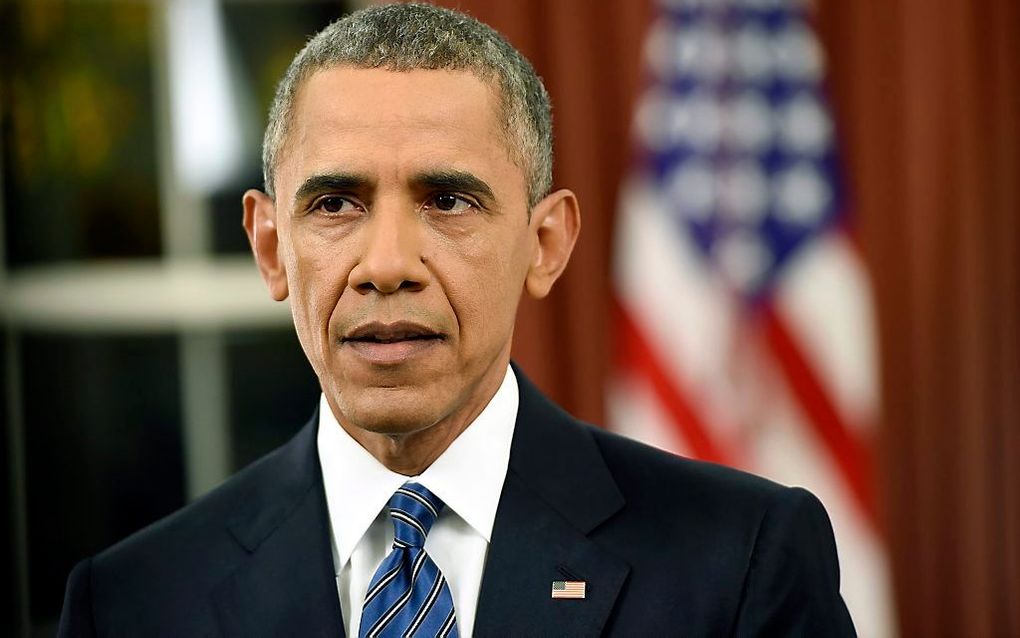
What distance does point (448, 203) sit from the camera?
1.59m

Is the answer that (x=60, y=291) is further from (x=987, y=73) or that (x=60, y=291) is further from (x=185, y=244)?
(x=987, y=73)

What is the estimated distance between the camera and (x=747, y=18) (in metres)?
3.71

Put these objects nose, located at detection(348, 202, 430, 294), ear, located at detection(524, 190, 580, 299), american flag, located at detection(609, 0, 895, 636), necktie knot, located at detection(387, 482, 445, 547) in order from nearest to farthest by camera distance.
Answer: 1. nose, located at detection(348, 202, 430, 294)
2. necktie knot, located at detection(387, 482, 445, 547)
3. ear, located at detection(524, 190, 580, 299)
4. american flag, located at detection(609, 0, 895, 636)

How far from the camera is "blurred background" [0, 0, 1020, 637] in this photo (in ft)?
12.0

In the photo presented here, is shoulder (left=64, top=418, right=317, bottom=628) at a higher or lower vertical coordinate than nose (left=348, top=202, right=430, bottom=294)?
lower

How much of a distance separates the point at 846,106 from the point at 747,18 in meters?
0.37

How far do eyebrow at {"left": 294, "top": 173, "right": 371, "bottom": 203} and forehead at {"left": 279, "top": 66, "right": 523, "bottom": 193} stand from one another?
0.01m

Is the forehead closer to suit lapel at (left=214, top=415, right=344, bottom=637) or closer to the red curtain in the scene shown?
suit lapel at (left=214, top=415, right=344, bottom=637)

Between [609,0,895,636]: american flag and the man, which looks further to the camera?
[609,0,895,636]: american flag

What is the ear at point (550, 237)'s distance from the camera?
176 centimetres

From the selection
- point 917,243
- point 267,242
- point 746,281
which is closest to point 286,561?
point 267,242

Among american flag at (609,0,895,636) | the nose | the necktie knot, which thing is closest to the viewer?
the nose

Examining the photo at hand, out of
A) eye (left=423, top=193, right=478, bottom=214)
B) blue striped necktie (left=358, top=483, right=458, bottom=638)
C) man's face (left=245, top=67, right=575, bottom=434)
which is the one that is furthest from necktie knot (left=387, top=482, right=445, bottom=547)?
eye (left=423, top=193, right=478, bottom=214)

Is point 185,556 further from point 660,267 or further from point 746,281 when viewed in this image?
point 746,281
